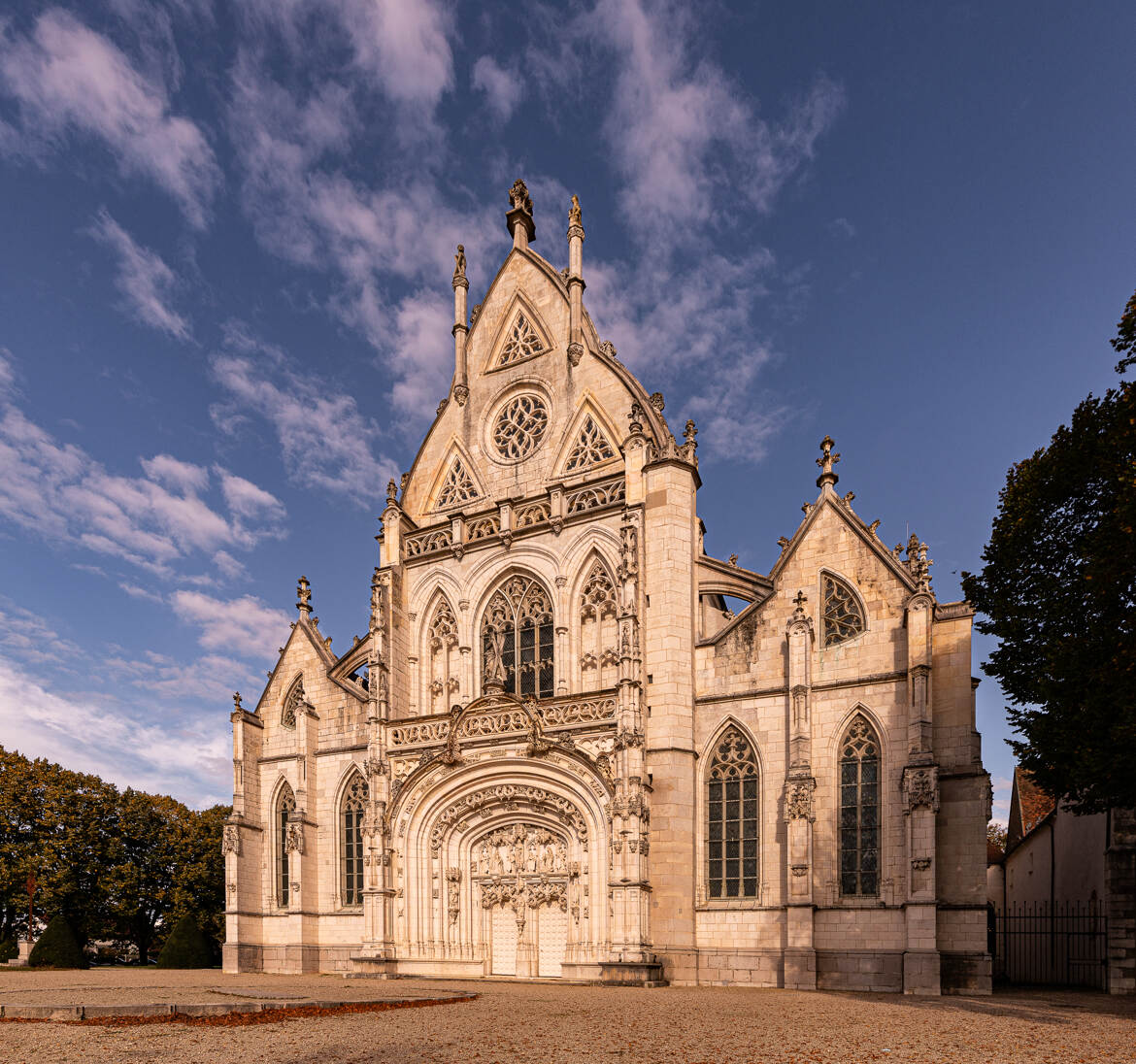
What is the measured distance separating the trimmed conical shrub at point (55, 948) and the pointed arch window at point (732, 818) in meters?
21.2

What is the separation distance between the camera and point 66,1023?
12672 mm

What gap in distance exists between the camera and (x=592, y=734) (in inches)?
891

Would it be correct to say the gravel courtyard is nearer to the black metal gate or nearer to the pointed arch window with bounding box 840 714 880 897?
the pointed arch window with bounding box 840 714 880 897

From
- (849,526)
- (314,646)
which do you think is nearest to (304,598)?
(314,646)

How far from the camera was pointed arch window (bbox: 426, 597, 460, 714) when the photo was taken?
86.9ft

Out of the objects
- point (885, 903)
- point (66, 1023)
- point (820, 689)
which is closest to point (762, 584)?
point (820, 689)

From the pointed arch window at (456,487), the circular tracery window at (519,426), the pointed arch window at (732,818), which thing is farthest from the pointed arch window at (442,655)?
the pointed arch window at (732,818)

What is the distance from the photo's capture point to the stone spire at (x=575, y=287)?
27078mm

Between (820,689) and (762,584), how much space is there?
3009 millimetres

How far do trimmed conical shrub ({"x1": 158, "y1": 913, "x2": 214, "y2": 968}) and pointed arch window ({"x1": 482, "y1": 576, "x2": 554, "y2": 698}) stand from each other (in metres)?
15.4

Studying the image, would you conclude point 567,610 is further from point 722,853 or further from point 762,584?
point 722,853

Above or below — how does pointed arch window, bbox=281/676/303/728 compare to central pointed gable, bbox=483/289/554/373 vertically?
below

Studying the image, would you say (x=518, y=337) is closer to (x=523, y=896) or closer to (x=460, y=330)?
(x=460, y=330)

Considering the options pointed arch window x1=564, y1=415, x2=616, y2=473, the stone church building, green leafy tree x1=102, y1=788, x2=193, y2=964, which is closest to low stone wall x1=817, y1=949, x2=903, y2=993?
the stone church building
